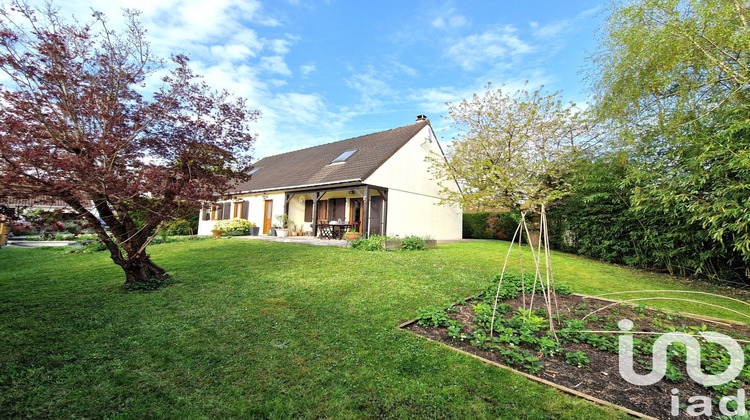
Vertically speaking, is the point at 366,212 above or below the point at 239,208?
below

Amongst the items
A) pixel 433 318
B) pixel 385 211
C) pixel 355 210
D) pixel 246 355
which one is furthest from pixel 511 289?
pixel 355 210

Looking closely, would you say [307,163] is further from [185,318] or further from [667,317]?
[667,317]

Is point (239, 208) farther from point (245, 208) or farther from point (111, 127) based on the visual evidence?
point (111, 127)

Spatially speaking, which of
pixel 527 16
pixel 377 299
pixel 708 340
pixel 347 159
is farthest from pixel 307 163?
pixel 708 340

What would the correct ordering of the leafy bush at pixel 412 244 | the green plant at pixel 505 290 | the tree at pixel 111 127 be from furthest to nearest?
the leafy bush at pixel 412 244 < the green plant at pixel 505 290 < the tree at pixel 111 127

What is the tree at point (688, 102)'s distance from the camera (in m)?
5.42

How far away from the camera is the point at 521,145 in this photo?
486 inches

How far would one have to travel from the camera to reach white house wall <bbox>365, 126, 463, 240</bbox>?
43.5 ft

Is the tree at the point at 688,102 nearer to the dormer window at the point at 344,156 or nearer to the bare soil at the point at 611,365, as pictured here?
the bare soil at the point at 611,365

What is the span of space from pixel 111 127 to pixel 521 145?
1265cm

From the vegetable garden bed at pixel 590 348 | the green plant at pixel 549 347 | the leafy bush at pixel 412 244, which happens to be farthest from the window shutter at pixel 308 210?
the green plant at pixel 549 347

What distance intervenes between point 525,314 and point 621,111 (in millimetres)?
6711

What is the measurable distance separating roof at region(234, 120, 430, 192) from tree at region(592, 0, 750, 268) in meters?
7.93

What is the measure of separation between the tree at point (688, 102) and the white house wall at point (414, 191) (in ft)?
22.1
